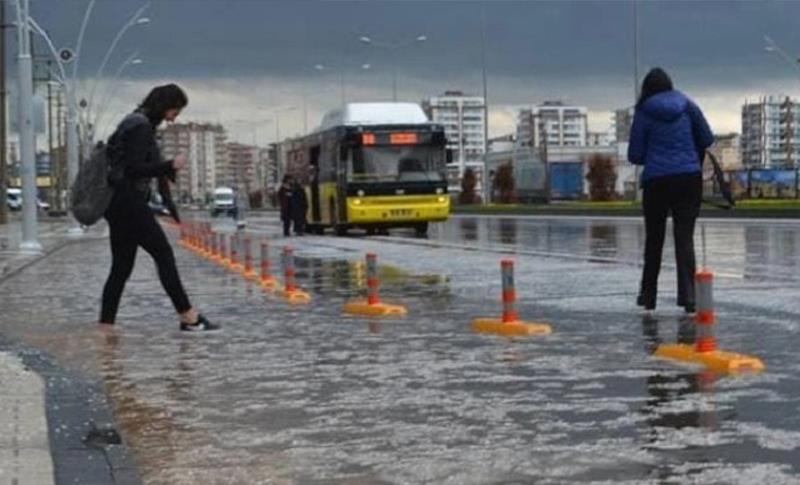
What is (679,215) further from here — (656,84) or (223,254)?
(223,254)

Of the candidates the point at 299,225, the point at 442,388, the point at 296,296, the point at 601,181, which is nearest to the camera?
the point at 442,388

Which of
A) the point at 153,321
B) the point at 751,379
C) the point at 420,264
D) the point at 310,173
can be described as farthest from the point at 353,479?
the point at 310,173

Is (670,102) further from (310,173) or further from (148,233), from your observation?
(310,173)

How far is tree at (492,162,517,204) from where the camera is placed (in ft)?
318

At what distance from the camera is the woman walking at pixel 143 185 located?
→ 11.7m

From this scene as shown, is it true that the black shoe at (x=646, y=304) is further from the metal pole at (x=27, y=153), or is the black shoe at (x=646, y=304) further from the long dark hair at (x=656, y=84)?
the metal pole at (x=27, y=153)

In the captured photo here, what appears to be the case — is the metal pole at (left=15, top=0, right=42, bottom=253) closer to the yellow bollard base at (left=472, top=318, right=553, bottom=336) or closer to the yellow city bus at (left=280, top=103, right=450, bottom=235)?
the yellow city bus at (left=280, top=103, right=450, bottom=235)

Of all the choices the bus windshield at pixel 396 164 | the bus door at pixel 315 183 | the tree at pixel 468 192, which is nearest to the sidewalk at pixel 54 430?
the bus windshield at pixel 396 164

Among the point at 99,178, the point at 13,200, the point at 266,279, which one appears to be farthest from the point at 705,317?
the point at 13,200

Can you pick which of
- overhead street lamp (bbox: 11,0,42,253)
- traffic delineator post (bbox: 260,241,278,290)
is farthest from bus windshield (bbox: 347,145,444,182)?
traffic delineator post (bbox: 260,241,278,290)

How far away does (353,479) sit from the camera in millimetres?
6117

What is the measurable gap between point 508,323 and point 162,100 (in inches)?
136

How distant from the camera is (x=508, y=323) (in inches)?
447

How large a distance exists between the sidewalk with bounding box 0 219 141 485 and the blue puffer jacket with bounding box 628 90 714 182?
5299 millimetres
